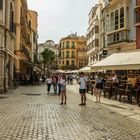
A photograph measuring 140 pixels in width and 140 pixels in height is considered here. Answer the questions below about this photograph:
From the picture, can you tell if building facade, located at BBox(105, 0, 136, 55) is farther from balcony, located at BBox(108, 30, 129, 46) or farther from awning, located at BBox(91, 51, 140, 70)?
awning, located at BBox(91, 51, 140, 70)

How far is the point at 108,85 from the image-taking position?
25188 millimetres

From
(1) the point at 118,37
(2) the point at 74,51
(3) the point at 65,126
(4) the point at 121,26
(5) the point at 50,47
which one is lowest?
(3) the point at 65,126

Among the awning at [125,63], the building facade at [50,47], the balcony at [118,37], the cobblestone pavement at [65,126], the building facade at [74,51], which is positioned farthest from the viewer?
the building facade at [50,47]

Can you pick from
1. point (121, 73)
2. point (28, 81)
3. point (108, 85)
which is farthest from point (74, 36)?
point (108, 85)

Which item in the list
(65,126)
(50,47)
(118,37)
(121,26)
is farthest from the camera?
(50,47)

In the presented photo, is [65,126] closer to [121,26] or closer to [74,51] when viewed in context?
[121,26]

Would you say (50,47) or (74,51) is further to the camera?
(50,47)

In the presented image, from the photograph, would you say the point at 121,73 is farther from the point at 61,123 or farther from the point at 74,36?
the point at 74,36

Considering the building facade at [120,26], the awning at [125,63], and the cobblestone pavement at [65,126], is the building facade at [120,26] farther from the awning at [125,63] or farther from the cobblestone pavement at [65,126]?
the cobblestone pavement at [65,126]

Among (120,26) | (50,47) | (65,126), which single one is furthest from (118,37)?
(50,47)

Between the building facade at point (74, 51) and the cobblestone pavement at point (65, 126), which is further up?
the building facade at point (74, 51)

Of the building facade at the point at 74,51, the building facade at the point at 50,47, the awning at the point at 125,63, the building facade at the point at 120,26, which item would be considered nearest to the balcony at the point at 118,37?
the building facade at the point at 120,26

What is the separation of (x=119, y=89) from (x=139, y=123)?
353 inches

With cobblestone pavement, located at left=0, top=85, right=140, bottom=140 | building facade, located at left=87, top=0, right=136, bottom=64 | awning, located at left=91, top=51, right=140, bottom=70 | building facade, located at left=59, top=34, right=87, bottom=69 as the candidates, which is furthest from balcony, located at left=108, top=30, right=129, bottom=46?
building facade, located at left=59, top=34, right=87, bottom=69
